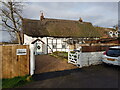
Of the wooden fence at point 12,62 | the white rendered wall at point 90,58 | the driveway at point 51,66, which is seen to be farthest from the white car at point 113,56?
the wooden fence at point 12,62

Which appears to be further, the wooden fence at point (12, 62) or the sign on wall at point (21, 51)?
the sign on wall at point (21, 51)

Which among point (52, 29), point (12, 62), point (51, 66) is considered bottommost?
point (51, 66)

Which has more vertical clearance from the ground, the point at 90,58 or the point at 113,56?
the point at 113,56

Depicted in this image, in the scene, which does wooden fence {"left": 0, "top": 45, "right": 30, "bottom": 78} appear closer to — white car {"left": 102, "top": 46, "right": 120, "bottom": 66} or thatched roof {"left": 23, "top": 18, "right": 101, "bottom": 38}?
white car {"left": 102, "top": 46, "right": 120, "bottom": 66}

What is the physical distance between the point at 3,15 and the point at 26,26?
4148 millimetres

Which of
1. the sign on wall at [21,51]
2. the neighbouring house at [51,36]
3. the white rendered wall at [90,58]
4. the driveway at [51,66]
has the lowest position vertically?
the driveway at [51,66]

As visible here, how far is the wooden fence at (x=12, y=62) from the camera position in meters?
4.66

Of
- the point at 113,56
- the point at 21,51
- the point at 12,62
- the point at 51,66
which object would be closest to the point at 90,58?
the point at 113,56

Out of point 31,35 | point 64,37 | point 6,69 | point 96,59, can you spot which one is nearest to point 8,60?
point 6,69

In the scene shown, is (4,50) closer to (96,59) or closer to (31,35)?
(96,59)

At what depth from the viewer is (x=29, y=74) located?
4.91 meters

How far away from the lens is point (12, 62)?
4.72 m

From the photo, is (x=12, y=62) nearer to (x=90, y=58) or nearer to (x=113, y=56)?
(x=90, y=58)

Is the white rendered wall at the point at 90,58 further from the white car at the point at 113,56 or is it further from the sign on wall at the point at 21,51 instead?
the sign on wall at the point at 21,51
